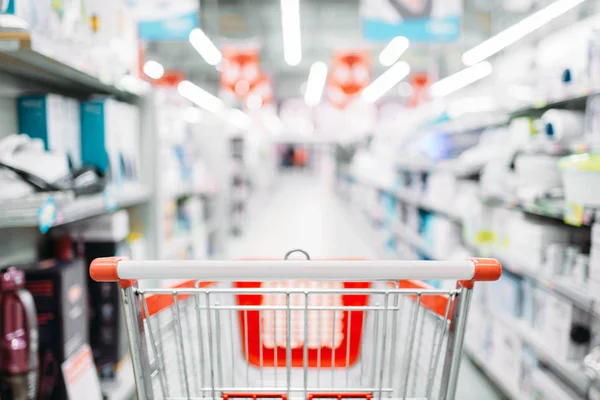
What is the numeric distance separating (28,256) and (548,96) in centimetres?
285

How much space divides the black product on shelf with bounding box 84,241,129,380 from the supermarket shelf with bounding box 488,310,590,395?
90.6 inches

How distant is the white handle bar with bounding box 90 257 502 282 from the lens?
3.49ft

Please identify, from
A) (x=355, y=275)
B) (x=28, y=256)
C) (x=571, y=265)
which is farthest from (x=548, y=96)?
(x=28, y=256)

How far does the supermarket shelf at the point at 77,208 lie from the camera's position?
149 cm

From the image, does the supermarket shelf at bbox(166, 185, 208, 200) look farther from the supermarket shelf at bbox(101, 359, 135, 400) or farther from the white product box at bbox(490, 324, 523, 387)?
the white product box at bbox(490, 324, 523, 387)

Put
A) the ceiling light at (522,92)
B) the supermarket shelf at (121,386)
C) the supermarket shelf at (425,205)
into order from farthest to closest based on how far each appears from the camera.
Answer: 1. the supermarket shelf at (425,205)
2. the ceiling light at (522,92)
3. the supermarket shelf at (121,386)

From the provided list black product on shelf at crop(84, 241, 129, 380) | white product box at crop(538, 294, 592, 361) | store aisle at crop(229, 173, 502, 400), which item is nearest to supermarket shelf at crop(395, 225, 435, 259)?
store aisle at crop(229, 173, 502, 400)

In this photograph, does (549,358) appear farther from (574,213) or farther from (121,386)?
(121,386)

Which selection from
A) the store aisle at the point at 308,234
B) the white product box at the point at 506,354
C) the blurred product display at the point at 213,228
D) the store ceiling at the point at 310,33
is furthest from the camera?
the store ceiling at the point at 310,33

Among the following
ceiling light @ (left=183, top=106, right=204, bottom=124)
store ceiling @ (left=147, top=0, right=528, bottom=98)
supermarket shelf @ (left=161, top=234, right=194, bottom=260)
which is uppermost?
store ceiling @ (left=147, top=0, right=528, bottom=98)

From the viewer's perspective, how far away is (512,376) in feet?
9.48

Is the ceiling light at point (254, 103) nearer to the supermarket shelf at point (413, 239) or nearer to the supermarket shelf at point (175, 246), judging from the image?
the supermarket shelf at point (413, 239)

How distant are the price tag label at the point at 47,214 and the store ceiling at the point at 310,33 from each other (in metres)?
8.54

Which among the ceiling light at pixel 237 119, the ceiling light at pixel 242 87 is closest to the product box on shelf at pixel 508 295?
the ceiling light at pixel 237 119
